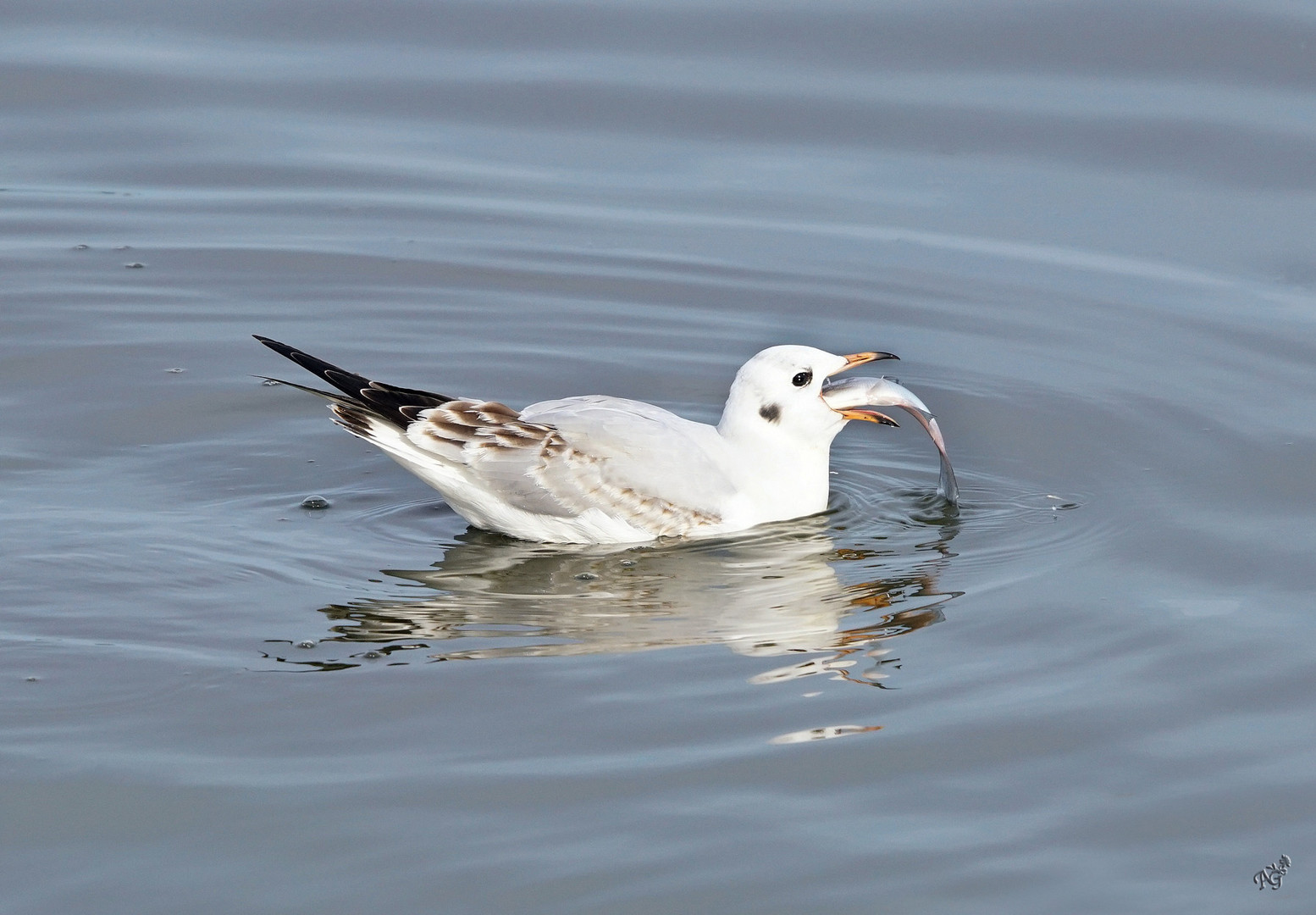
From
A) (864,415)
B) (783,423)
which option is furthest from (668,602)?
(864,415)

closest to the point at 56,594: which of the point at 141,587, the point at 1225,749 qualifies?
the point at 141,587

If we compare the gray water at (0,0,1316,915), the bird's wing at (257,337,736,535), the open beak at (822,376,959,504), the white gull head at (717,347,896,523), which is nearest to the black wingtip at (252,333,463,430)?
the bird's wing at (257,337,736,535)

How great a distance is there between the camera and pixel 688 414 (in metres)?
8.85

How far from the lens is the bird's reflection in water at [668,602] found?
6145 mm

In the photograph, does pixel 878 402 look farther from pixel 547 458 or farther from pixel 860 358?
pixel 547 458

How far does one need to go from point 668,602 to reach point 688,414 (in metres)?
2.32

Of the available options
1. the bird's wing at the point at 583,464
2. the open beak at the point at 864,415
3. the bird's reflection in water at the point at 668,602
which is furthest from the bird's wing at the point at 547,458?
the open beak at the point at 864,415

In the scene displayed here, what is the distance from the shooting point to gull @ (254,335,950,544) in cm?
731

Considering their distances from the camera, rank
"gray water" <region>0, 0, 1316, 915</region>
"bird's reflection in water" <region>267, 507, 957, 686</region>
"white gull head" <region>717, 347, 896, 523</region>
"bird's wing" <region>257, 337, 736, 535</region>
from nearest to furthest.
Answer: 1. "gray water" <region>0, 0, 1316, 915</region>
2. "bird's reflection in water" <region>267, 507, 957, 686</region>
3. "bird's wing" <region>257, 337, 736, 535</region>
4. "white gull head" <region>717, 347, 896, 523</region>

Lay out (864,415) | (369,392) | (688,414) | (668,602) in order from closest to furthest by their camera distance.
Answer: (668,602)
(369,392)
(864,415)
(688,414)

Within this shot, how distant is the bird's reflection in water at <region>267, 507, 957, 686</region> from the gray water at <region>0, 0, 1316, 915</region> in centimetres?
3

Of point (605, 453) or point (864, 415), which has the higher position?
point (864, 415)

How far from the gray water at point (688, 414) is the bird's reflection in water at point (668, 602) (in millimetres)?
28

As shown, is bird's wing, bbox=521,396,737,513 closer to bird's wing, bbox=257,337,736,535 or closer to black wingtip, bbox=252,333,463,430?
bird's wing, bbox=257,337,736,535
